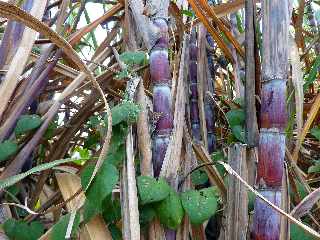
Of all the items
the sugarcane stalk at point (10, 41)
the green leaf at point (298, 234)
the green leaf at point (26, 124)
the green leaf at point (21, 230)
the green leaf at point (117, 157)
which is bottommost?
the green leaf at point (298, 234)

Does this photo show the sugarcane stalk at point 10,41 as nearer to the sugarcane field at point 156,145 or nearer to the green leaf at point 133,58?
the sugarcane field at point 156,145

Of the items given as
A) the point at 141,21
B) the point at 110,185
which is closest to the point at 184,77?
the point at 141,21

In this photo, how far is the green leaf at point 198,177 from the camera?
37.4 inches

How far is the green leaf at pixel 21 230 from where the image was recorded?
79 centimetres

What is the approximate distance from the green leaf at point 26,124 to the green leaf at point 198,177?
0.34 metres

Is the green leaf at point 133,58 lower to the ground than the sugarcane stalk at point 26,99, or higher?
higher

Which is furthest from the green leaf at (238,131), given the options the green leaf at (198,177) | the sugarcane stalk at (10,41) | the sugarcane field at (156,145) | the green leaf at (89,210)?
the sugarcane stalk at (10,41)

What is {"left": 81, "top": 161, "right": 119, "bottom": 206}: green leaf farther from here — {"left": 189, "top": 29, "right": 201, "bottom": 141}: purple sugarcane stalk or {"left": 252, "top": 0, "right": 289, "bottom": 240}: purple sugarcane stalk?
{"left": 189, "top": 29, "right": 201, "bottom": 141}: purple sugarcane stalk

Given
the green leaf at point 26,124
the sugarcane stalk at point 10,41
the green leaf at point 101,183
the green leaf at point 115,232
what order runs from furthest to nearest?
1. the sugarcane stalk at point 10,41
2. the green leaf at point 26,124
3. the green leaf at point 115,232
4. the green leaf at point 101,183

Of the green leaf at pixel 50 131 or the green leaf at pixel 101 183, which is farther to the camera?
the green leaf at pixel 50 131

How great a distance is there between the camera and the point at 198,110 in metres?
Answer: 1.17

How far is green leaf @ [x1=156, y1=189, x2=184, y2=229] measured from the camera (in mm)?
753

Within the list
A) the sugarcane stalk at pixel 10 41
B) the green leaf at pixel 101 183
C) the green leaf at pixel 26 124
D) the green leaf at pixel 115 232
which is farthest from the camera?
the sugarcane stalk at pixel 10 41

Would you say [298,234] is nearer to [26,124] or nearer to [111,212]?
[111,212]
